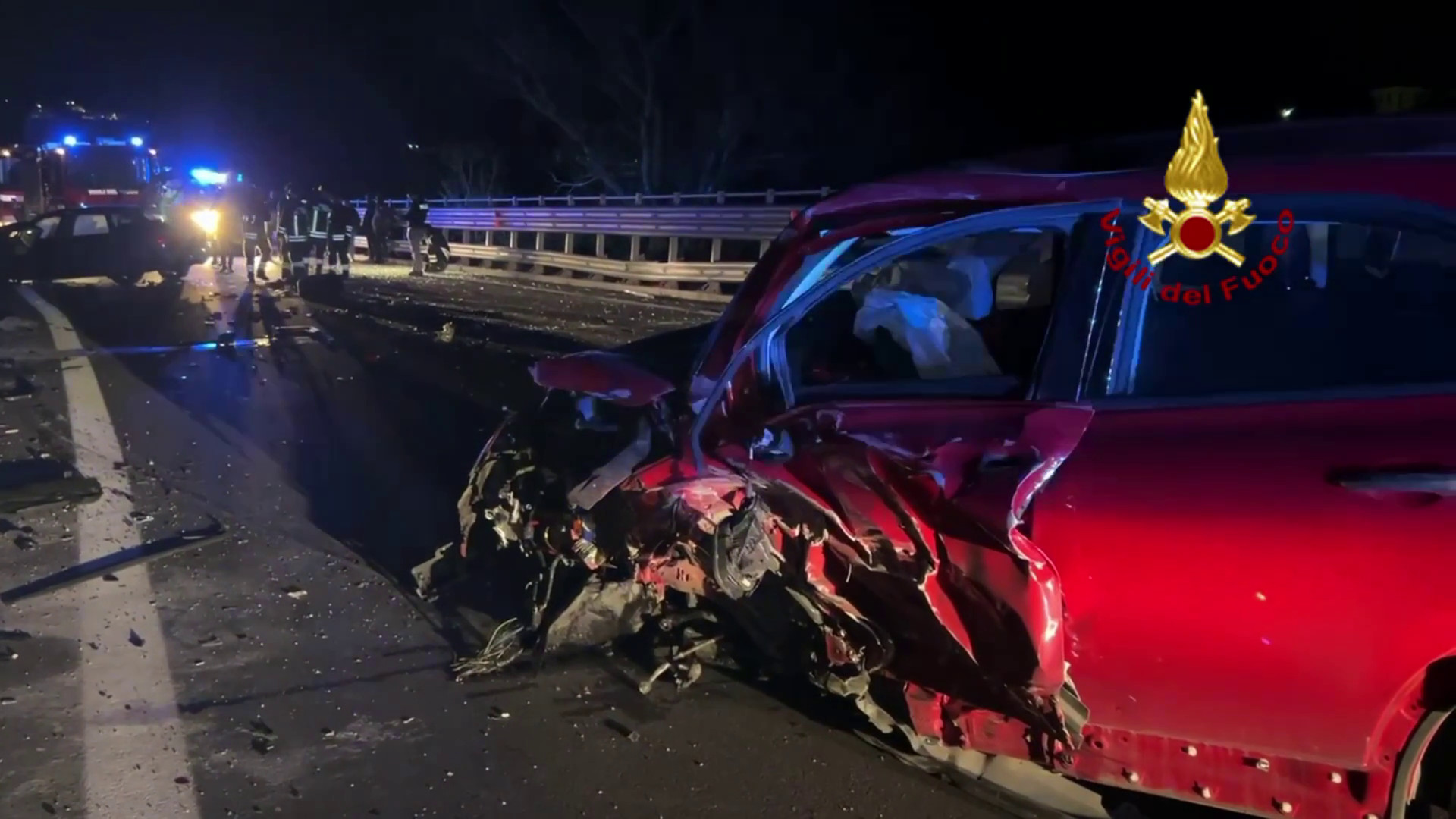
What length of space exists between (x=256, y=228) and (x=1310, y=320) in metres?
19.1

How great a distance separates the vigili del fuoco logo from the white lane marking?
2872 mm

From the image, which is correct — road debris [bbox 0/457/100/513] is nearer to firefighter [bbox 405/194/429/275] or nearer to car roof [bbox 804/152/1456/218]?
car roof [bbox 804/152/1456/218]

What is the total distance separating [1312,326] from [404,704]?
9.58ft

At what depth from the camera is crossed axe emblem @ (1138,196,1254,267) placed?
2.80 metres

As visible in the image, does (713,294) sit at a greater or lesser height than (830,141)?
lesser

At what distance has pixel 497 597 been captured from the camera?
4699 millimetres

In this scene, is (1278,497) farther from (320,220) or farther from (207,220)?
(207,220)

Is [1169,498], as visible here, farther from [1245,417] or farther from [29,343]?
[29,343]

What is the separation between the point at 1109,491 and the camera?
2.68 meters

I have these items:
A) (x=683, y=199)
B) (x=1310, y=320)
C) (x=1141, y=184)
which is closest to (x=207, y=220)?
(x=683, y=199)

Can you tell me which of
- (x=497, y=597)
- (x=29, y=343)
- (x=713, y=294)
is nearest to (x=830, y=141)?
(x=713, y=294)

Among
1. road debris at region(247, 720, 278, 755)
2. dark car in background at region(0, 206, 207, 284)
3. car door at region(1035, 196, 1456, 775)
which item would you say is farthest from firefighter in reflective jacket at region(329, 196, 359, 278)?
car door at region(1035, 196, 1456, 775)

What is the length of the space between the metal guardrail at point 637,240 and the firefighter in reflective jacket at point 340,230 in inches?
132

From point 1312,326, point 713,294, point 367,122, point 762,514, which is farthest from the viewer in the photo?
point 367,122
